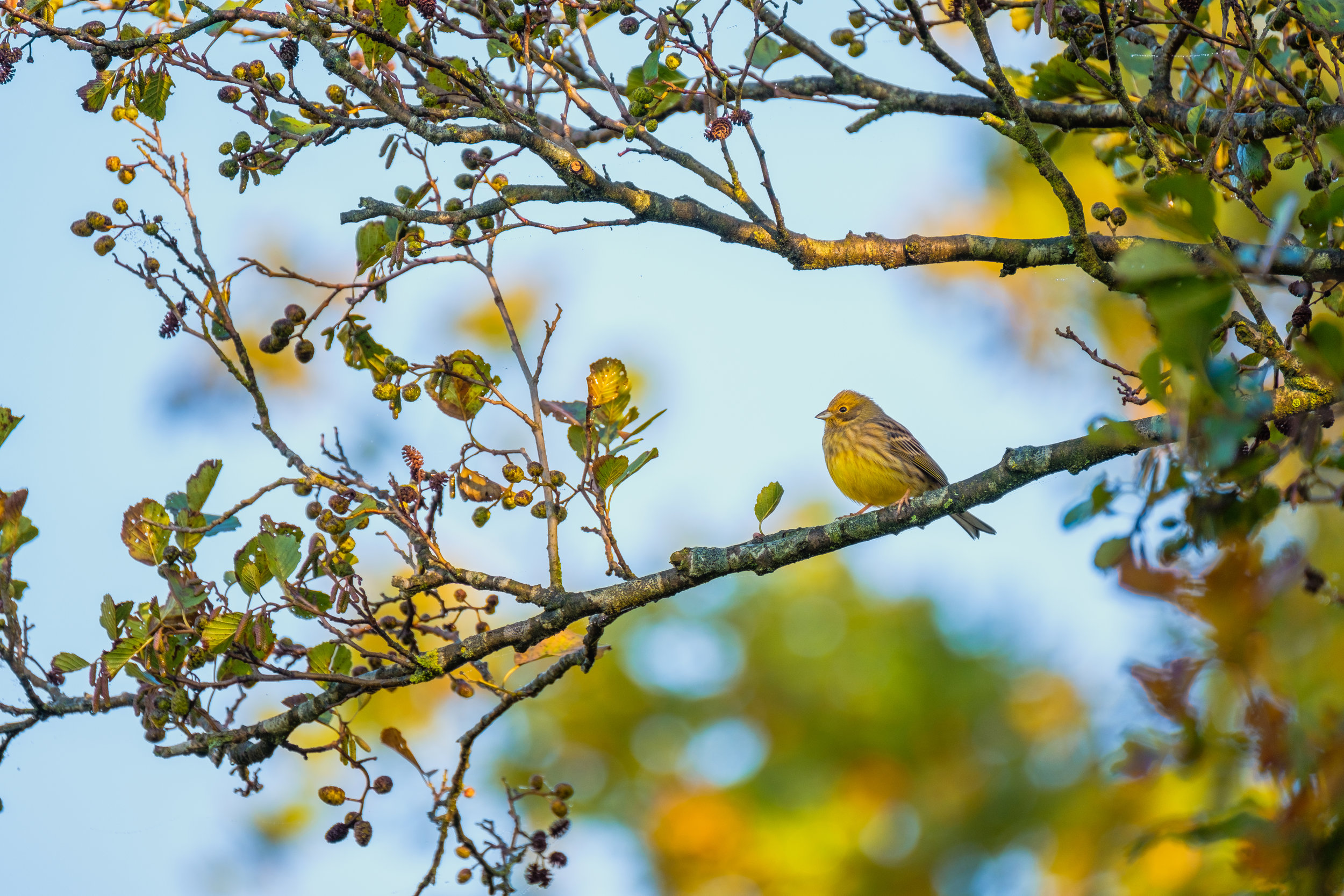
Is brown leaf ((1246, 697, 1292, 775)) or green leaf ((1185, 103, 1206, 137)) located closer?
brown leaf ((1246, 697, 1292, 775))

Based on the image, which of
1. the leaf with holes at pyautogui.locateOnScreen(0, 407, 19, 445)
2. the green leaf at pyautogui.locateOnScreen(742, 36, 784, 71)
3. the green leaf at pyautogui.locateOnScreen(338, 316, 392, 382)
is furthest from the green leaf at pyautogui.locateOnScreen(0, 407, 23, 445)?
the green leaf at pyautogui.locateOnScreen(742, 36, 784, 71)

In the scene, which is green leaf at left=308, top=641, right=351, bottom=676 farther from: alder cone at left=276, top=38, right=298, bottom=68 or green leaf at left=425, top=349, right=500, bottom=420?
alder cone at left=276, top=38, right=298, bottom=68

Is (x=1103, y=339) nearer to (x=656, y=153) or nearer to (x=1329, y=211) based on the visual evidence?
(x=656, y=153)

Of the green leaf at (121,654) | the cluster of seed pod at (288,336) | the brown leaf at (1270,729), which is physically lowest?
the brown leaf at (1270,729)

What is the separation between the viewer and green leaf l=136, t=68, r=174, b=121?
11.8 feet

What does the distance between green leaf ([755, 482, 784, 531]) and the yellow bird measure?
2.70 m

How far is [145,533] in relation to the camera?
3.46 meters

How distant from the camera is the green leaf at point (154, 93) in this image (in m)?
3.59

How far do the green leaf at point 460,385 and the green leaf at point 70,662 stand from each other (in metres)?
1.29

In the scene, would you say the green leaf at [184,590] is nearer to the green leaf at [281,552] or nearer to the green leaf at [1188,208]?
the green leaf at [281,552]

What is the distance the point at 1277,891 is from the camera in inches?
71.4

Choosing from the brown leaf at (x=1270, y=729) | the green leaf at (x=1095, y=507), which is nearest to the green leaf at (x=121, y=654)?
the green leaf at (x=1095, y=507)

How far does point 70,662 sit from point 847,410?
515 cm

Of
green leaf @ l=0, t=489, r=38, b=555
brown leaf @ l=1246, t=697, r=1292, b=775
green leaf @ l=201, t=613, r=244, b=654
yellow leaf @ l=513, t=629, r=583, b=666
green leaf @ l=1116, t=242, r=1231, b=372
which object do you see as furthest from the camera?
yellow leaf @ l=513, t=629, r=583, b=666
